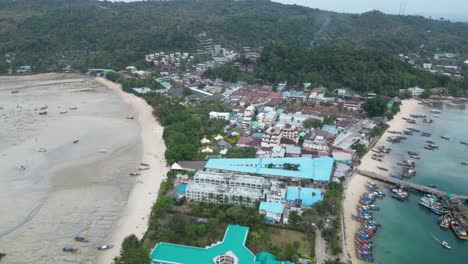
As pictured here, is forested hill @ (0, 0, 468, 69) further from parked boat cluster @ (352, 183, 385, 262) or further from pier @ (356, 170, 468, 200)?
parked boat cluster @ (352, 183, 385, 262)

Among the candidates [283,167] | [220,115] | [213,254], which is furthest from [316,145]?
[213,254]

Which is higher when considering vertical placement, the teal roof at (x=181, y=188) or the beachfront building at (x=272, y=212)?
the beachfront building at (x=272, y=212)

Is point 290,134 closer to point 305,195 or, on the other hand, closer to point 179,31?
point 305,195

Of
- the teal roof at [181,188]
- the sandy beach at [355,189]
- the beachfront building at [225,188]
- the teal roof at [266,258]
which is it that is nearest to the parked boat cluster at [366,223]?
the sandy beach at [355,189]

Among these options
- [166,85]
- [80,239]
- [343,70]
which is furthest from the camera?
[343,70]

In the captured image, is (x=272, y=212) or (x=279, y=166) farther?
(x=279, y=166)

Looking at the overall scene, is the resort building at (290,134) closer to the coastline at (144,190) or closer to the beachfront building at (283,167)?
the beachfront building at (283,167)

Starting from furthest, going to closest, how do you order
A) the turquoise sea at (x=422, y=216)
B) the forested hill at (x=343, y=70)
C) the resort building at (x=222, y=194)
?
the forested hill at (x=343, y=70), the resort building at (x=222, y=194), the turquoise sea at (x=422, y=216)
